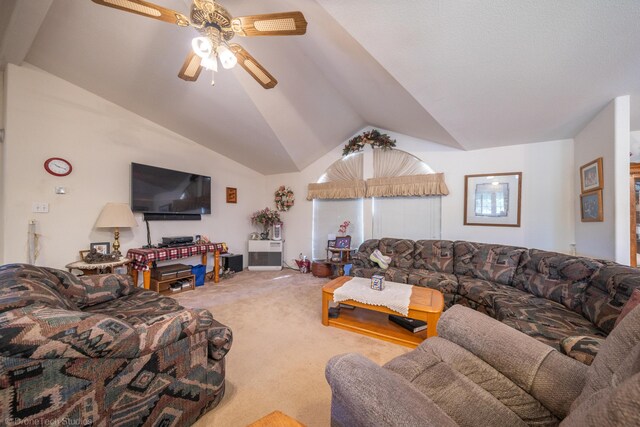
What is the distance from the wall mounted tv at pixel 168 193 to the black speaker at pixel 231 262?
943mm

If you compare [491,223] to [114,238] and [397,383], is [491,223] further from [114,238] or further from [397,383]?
[114,238]

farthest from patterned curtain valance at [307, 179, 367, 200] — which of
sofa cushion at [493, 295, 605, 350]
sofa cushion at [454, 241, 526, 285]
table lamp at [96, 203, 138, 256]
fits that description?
table lamp at [96, 203, 138, 256]

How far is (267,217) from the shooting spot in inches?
191

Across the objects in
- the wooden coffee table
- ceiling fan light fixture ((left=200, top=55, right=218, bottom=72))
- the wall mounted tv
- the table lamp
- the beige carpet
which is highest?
ceiling fan light fixture ((left=200, top=55, right=218, bottom=72))

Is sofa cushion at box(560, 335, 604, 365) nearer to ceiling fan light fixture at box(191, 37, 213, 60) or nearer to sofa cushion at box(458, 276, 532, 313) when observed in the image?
sofa cushion at box(458, 276, 532, 313)

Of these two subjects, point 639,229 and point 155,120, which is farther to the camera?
point 155,120

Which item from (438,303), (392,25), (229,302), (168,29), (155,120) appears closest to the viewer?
(392,25)

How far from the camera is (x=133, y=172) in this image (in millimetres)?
3152

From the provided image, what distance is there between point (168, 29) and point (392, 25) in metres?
2.05

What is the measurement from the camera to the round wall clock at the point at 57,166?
2590 millimetres

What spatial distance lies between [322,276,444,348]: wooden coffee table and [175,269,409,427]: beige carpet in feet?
0.25

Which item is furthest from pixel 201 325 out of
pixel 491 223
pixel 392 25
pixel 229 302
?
pixel 491 223

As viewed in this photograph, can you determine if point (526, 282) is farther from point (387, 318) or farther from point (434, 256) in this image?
point (387, 318)

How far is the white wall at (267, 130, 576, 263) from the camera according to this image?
293 centimetres
